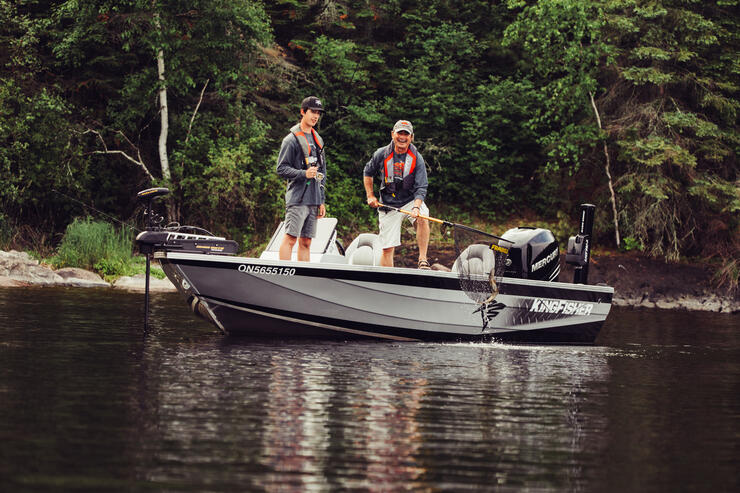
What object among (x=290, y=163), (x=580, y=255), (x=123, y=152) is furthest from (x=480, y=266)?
(x=123, y=152)

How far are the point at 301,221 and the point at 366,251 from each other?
1.12 m

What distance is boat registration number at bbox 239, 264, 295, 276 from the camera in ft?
31.0

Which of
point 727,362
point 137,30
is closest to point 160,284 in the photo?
point 137,30

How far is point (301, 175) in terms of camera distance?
31.3ft

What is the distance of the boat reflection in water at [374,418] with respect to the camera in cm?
457

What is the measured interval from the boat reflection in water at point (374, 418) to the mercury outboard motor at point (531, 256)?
1.64 metres

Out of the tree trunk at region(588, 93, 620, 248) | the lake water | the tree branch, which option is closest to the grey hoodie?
the lake water

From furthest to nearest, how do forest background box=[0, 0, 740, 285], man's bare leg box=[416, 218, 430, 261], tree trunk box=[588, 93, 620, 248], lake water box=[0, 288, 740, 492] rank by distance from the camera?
tree trunk box=[588, 93, 620, 248] → forest background box=[0, 0, 740, 285] → man's bare leg box=[416, 218, 430, 261] → lake water box=[0, 288, 740, 492]

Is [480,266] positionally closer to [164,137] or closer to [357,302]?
[357,302]

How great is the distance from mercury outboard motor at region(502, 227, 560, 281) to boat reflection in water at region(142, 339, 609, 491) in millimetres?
1641

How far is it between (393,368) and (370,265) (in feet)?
7.74

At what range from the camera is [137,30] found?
2138cm

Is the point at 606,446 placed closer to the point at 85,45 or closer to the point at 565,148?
the point at 565,148

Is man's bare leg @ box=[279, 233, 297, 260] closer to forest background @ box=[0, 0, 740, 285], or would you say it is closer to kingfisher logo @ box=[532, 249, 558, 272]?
kingfisher logo @ box=[532, 249, 558, 272]
